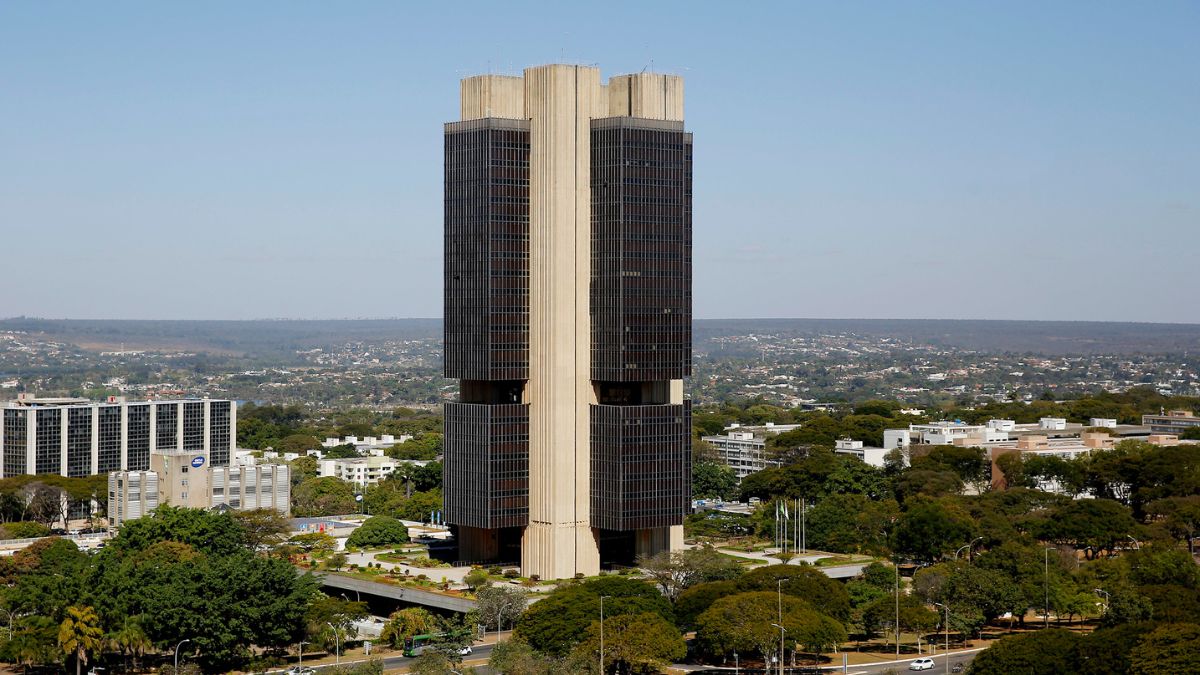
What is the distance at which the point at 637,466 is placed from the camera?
102125 millimetres

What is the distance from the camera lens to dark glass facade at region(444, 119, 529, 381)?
335 feet

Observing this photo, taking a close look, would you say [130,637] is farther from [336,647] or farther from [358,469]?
[358,469]

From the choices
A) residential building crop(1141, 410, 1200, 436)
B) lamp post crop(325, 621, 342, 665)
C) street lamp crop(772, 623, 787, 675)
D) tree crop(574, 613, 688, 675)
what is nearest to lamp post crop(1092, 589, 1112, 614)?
street lamp crop(772, 623, 787, 675)

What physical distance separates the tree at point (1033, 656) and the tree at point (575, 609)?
17820 millimetres

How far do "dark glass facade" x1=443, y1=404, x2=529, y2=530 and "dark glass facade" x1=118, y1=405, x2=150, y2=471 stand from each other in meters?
64.9

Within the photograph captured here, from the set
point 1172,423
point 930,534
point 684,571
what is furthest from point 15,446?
point 1172,423

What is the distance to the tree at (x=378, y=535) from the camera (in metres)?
117

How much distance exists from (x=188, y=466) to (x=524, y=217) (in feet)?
141

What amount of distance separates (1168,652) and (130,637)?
4478cm

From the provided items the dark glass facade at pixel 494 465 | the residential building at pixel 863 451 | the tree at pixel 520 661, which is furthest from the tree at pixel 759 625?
the residential building at pixel 863 451

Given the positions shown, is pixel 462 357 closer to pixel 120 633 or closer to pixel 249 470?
pixel 120 633

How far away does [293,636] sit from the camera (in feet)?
282

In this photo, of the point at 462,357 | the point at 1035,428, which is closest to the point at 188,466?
the point at 462,357

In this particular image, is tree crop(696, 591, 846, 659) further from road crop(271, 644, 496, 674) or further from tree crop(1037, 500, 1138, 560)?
tree crop(1037, 500, 1138, 560)
